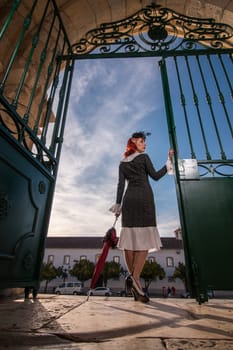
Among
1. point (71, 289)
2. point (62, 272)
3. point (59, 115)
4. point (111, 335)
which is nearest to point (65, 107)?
point (59, 115)

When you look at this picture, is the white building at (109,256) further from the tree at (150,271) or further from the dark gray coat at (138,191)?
the dark gray coat at (138,191)

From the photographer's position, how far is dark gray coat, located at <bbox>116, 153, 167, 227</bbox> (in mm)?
2473

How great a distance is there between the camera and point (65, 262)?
3875 centimetres

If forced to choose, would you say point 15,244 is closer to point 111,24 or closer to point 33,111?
point 33,111

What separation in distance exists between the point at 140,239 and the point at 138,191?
1.99 ft

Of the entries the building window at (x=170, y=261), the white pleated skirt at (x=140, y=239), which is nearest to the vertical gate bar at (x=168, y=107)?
the white pleated skirt at (x=140, y=239)

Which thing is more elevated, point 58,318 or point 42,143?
point 42,143

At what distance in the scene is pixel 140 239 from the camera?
238 centimetres

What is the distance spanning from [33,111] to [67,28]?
191 cm

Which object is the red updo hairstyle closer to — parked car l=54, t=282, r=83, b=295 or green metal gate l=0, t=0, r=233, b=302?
green metal gate l=0, t=0, r=233, b=302

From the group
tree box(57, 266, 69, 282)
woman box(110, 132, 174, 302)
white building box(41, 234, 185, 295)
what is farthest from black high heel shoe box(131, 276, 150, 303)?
tree box(57, 266, 69, 282)

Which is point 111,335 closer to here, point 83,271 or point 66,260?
point 83,271

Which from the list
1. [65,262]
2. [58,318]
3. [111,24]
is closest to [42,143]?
[58,318]

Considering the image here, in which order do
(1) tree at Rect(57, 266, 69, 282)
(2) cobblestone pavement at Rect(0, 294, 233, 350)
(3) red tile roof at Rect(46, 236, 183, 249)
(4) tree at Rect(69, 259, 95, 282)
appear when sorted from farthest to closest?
(3) red tile roof at Rect(46, 236, 183, 249) → (1) tree at Rect(57, 266, 69, 282) → (4) tree at Rect(69, 259, 95, 282) → (2) cobblestone pavement at Rect(0, 294, 233, 350)
